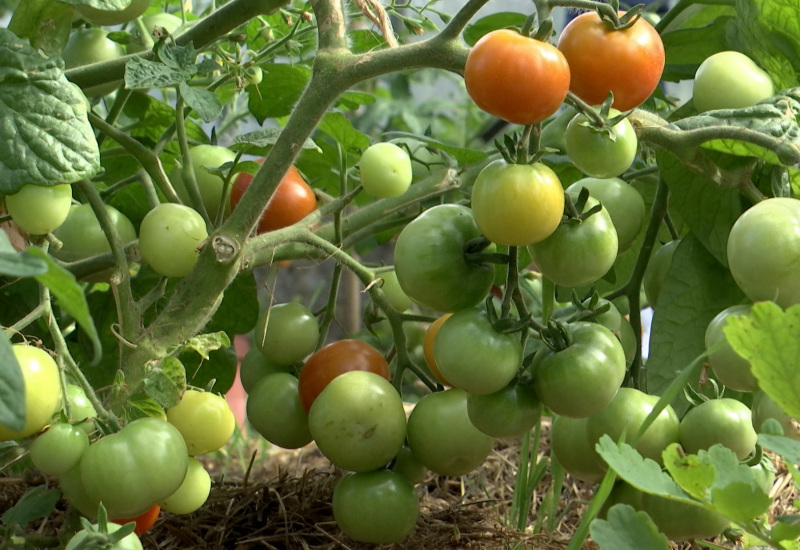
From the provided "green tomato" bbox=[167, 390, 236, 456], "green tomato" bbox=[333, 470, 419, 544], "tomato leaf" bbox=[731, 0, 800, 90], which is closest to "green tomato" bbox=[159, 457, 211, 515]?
"green tomato" bbox=[167, 390, 236, 456]

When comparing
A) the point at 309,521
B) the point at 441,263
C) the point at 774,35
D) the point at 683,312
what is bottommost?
the point at 309,521

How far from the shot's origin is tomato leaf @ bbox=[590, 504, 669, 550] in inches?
16.4

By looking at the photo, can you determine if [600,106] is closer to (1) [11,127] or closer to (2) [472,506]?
(1) [11,127]

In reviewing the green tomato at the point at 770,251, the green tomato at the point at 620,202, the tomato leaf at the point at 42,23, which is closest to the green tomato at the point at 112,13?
the tomato leaf at the point at 42,23

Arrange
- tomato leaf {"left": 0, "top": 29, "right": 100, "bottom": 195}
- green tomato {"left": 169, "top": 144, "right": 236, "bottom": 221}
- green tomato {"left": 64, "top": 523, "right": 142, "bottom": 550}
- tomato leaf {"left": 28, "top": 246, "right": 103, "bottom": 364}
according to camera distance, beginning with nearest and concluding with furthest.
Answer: tomato leaf {"left": 28, "top": 246, "right": 103, "bottom": 364}, green tomato {"left": 64, "top": 523, "right": 142, "bottom": 550}, tomato leaf {"left": 0, "top": 29, "right": 100, "bottom": 195}, green tomato {"left": 169, "top": 144, "right": 236, "bottom": 221}

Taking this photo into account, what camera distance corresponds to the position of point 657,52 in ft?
1.74

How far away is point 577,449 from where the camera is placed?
627 millimetres

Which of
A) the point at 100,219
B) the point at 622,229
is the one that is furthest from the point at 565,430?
the point at 100,219

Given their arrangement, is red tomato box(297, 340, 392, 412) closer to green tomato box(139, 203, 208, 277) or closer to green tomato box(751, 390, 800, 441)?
green tomato box(139, 203, 208, 277)

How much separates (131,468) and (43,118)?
0.80ft

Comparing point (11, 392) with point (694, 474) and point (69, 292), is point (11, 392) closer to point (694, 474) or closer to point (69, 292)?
point (69, 292)

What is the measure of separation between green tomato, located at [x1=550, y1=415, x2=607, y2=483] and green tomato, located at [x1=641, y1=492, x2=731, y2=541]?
5 cm

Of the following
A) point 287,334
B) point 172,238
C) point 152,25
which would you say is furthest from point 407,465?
point 152,25

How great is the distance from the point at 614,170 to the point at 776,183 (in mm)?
133
